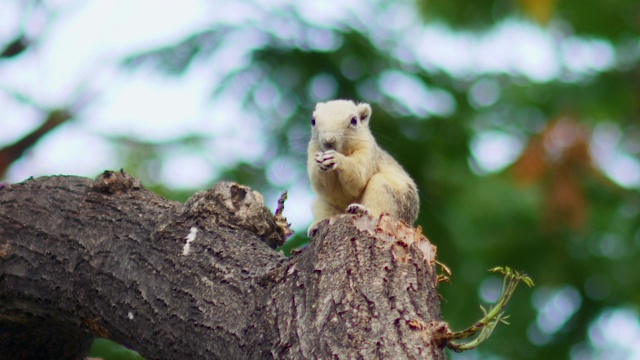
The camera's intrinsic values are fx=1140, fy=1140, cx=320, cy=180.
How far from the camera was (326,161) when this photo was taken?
7.21 m

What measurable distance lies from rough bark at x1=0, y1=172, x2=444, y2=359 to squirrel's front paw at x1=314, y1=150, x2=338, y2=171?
796mm

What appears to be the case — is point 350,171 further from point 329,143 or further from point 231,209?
point 231,209

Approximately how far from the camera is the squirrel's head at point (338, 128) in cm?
778

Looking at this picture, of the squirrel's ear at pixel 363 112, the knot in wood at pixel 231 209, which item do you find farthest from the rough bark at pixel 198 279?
the squirrel's ear at pixel 363 112

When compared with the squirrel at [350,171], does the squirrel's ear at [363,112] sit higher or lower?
higher

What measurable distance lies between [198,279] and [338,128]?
2.26 meters

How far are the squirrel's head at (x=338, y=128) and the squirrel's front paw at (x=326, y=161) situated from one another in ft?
1.38

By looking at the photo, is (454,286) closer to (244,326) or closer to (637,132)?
(637,132)

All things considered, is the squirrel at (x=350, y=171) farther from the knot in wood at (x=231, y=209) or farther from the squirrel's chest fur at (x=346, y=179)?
the knot in wood at (x=231, y=209)

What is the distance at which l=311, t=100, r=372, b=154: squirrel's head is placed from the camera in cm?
778

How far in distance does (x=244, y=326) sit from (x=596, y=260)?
16241mm

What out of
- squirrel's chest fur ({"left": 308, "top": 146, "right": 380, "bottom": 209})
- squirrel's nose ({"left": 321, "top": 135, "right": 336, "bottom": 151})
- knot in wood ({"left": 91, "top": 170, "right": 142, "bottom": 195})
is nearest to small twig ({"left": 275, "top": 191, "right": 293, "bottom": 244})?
squirrel's chest fur ({"left": 308, "top": 146, "right": 380, "bottom": 209})

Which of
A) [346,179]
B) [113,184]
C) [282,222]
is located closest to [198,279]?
[282,222]

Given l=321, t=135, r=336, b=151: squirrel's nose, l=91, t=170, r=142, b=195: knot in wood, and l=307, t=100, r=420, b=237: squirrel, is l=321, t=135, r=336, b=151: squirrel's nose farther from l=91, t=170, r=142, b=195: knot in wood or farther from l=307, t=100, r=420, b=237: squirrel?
l=91, t=170, r=142, b=195: knot in wood
